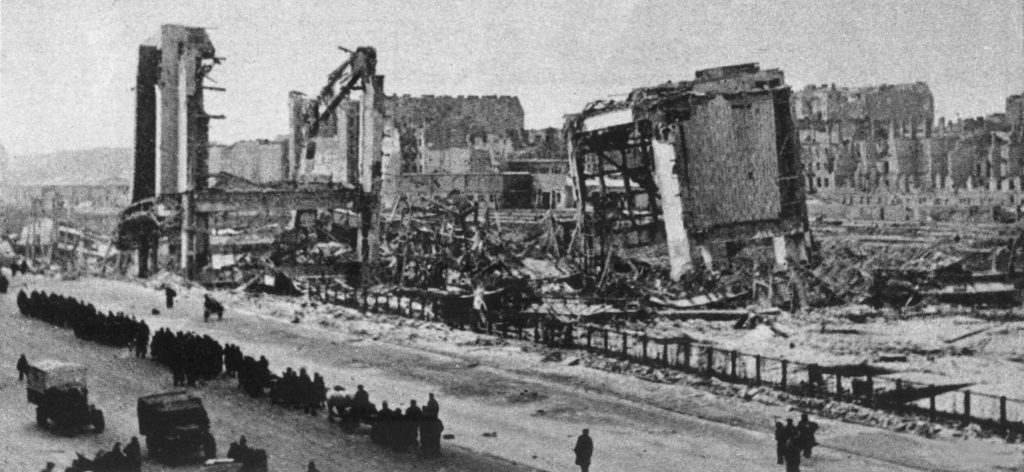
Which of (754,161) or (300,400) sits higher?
(754,161)

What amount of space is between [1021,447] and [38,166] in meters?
89.1

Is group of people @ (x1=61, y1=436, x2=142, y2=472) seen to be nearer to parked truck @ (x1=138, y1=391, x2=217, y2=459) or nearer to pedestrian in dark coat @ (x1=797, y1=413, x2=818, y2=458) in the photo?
parked truck @ (x1=138, y1=391, x2=217, y2=459)

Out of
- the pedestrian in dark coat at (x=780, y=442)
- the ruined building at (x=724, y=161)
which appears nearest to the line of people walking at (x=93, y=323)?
the pedestrian in dark coat at (x=780, y=442)

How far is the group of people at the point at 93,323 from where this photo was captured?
26.1 m

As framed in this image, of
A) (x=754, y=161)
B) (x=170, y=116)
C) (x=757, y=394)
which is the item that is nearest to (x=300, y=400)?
(x=757, y=394)

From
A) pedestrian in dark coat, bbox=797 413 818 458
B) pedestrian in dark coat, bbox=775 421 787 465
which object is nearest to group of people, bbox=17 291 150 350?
pedestrian in dark coat, bbox=775 421 787 465

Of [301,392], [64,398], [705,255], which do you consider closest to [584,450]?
[301,392]

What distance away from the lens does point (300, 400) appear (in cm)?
1911

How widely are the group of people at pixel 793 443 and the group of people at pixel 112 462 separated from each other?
10.5 m

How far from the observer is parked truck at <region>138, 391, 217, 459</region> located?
15391mm

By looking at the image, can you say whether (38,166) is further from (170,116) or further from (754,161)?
(754,161)

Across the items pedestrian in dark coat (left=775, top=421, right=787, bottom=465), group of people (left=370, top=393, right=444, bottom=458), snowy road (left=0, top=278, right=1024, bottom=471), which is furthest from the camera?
group of people (left=370, top=393, right=444, bottom=458)

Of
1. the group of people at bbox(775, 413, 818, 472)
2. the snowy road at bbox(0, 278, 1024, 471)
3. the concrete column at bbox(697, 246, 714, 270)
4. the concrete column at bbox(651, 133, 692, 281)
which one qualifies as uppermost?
the concrete column at bbox(651, 133, 692, 281)

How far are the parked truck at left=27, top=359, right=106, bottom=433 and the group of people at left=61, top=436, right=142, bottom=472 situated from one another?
3.64m
